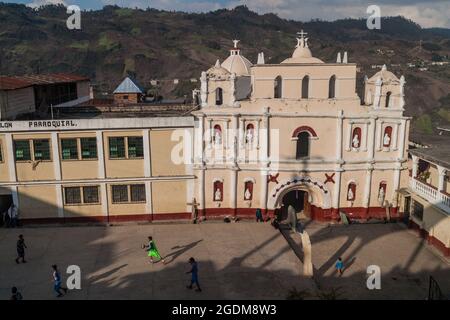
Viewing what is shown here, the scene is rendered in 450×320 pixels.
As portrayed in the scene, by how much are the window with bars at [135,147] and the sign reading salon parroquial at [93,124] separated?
948mm

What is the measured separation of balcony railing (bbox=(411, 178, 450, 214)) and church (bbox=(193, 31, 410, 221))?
203 cm

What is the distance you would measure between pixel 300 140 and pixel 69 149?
1640 cm

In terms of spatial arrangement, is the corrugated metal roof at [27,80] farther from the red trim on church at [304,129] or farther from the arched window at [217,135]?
the red trim on church at [304,129]

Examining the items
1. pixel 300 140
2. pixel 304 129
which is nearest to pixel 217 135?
pixel 300 140

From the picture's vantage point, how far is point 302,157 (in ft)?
108

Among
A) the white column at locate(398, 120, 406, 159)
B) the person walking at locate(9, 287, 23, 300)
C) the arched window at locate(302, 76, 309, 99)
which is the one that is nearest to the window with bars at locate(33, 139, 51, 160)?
the person walking at locate(9, 287, 23, 300)

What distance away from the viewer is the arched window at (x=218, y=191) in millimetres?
33188

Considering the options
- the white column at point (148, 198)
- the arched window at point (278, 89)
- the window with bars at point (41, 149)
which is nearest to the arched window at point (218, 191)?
the white column at point (148, 198)

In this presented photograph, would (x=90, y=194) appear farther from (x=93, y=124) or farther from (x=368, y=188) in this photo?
(x=368, y=188)

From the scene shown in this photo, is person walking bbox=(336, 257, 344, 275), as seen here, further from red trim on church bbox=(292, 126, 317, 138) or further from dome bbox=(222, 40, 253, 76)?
dome bbox=(222, 40, 253, 76)

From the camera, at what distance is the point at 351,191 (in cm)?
3378

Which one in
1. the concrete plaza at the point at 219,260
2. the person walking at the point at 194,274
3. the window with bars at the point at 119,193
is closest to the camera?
the person walking at the point at 194,274

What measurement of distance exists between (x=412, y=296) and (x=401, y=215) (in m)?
11.9

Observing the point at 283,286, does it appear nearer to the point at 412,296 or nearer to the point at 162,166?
the point at 412,296
